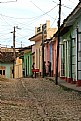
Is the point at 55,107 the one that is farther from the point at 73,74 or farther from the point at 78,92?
the point at 73,74

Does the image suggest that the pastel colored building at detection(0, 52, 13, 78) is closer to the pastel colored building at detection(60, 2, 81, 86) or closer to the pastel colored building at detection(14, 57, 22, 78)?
the pastel colored building at detection(14, 57, 22, 78)

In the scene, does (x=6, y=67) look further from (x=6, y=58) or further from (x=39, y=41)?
(x=39, y=41)

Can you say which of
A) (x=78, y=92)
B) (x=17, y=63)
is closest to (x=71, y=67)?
(x=78, y=92)

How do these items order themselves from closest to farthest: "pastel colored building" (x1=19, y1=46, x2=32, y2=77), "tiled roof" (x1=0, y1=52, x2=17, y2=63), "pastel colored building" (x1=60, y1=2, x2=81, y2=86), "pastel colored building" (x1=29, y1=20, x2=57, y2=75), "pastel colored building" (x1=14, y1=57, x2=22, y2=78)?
"pastel colored building" (x1=60, y1=2, x2=81, y2=86) → "pastel colored building" (x1=29, y1=20, x2=57, y2=75) → "pastel colored building" (x1=19, y1=46, x2=32, y2=77) → "tiled roof" (x1=0, y1=52, x2=17, y2=63) → "pastel colored building" (x1=14, y1=57, x2=22, y2=78)

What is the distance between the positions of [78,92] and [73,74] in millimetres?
6387

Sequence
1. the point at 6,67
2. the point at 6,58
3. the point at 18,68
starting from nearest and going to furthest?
the point at 6,67
the point at 18,68
the point at 6,58

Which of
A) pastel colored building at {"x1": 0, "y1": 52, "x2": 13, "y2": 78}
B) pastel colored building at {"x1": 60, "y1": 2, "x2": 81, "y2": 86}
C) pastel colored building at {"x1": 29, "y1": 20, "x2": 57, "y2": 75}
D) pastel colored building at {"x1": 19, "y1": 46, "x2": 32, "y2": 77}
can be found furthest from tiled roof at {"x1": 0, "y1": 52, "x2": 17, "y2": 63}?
pastel colored building at {"x1": 60, "y1": 2, "x2": 81, "y2": 86}

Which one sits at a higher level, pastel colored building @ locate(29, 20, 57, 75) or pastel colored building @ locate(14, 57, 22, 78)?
pastel colored building @ locate(29, 20, 57, 75)

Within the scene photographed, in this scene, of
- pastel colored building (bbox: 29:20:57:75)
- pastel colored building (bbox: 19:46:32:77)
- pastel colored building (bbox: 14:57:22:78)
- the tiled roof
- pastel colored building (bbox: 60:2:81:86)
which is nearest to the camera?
pastel colored building (bbox: 60:2:81:86)

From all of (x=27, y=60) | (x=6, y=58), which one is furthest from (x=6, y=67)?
(x=27, y=60)

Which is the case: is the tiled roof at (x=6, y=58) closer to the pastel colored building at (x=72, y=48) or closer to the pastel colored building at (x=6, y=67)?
the pastel colored building at (x=6, y=67)

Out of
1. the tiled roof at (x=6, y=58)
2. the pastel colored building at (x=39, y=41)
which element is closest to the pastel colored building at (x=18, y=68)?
the tiled roof at (x=6, y=58)

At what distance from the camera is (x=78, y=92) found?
56.6ft

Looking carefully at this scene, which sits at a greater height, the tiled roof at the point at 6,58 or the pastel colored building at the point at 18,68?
the tiled roof at the point at 6,58
